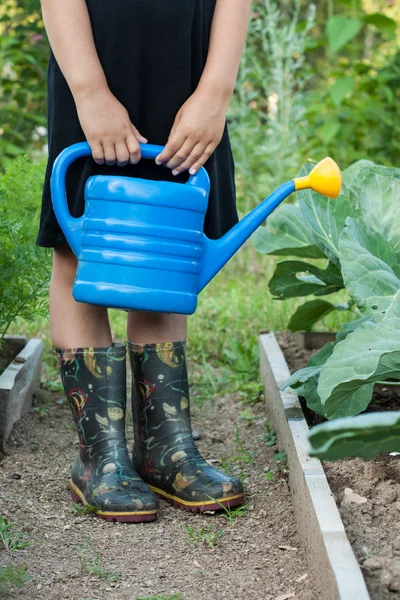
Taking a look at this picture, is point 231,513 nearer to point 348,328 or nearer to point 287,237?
point 348,328

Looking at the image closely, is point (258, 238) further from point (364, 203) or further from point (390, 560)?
point (390, 560)

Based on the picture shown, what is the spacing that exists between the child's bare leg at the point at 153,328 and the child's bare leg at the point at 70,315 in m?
0.07

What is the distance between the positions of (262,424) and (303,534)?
78 centimetres

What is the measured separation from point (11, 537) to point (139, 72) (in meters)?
0.94

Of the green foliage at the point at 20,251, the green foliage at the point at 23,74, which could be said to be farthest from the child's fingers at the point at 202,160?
the green foliage at the point at 23,74

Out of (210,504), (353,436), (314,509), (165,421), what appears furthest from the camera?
(165,421)

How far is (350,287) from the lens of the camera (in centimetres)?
160

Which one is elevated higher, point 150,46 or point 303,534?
point 150,46

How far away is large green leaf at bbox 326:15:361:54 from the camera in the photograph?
4312 millimetres

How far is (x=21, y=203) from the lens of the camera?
218 cm

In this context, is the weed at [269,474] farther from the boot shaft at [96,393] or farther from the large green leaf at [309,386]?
the boot shaft at [96,393]

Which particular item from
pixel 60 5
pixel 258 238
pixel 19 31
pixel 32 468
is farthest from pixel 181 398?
pixel 19 31

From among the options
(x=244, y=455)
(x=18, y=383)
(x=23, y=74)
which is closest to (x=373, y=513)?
(x=244, y=455)

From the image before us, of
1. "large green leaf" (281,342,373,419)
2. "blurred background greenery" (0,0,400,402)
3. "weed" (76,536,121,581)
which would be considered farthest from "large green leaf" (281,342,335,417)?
"blurred background greenery" (0,0,400,402)
